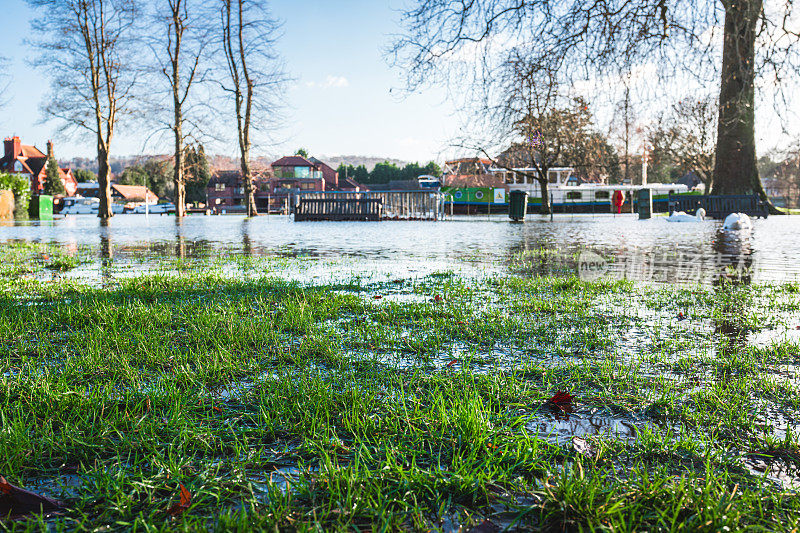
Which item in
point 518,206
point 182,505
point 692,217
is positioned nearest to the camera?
point 182,505

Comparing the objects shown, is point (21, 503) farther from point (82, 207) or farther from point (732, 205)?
point (82, 207)

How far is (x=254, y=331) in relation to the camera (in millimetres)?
3436

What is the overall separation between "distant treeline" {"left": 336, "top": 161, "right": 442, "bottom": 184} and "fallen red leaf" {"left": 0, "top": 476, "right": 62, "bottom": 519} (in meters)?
126

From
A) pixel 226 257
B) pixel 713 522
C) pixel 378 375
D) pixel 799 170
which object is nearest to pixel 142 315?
pixel 378 375

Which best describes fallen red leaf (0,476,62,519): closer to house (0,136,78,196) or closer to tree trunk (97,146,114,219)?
tree trunk (97,146,114,219)

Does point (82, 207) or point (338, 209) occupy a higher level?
point (82, 207)

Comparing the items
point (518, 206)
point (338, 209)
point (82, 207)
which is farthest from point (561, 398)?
point (82, 207)

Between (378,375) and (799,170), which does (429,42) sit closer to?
(378,375)

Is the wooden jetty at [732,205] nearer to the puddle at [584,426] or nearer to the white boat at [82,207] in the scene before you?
the puddle at [584,426]

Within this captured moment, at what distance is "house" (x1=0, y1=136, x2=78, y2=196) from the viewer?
293 ft

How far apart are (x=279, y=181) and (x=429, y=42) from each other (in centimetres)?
8633

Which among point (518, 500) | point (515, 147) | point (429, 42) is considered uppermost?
point (515, 147)

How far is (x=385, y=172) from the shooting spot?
427ft

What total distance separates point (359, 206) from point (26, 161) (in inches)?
3590
